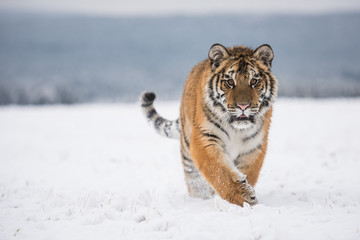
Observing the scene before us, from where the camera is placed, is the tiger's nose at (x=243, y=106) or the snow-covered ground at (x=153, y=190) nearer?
the snow-covered ground at (x=153, y=190)

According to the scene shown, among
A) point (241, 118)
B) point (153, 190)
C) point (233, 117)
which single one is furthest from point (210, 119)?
point (153, 190)

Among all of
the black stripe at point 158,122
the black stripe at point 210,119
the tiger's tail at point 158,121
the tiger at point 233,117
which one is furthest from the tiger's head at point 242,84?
the black stripe at point 158,122

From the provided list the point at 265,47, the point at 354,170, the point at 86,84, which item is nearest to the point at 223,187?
the point at 265,47

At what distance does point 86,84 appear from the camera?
9919 centimetres

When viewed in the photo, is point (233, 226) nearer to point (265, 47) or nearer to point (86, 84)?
point (265, 47)

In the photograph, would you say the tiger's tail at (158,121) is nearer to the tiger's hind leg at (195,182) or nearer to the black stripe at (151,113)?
the black stripe at (151,113)

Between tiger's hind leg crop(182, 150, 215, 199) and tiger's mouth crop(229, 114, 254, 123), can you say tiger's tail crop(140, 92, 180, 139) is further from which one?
tiger's mouth crop(229, 114, 254, 123)

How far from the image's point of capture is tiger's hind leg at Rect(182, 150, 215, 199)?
5.39 metres

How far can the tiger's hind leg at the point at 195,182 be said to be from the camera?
17.7 ft

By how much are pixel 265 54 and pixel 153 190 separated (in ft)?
8.78

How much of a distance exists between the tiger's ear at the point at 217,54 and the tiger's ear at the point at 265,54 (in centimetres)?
43

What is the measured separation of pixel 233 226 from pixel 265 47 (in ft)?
8.23

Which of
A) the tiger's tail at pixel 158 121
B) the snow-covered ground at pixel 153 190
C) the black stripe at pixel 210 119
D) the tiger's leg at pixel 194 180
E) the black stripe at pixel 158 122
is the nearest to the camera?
the snow-covered ground at pixel 153 190

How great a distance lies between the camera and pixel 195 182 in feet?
17.9
